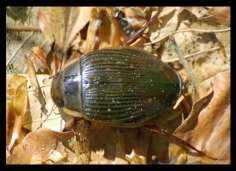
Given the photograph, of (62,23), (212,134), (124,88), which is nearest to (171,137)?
(212,134)

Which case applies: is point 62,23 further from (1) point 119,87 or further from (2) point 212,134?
(2) point 212,134

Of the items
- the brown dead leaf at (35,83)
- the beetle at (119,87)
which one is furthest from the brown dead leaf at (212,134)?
the brown dead leaf at (35,83)

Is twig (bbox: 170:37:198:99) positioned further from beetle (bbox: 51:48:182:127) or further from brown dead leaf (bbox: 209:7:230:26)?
brown dead leaf (bbox: 209:7:230:26)

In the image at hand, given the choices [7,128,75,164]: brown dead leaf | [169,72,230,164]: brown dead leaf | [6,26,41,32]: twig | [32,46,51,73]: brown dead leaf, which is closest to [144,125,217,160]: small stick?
[169,72,230,164]: brown dead leaf

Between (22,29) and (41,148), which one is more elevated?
(22,29)

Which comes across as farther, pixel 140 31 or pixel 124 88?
pixel 140 31

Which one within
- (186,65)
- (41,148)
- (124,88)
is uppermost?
(186,65)
